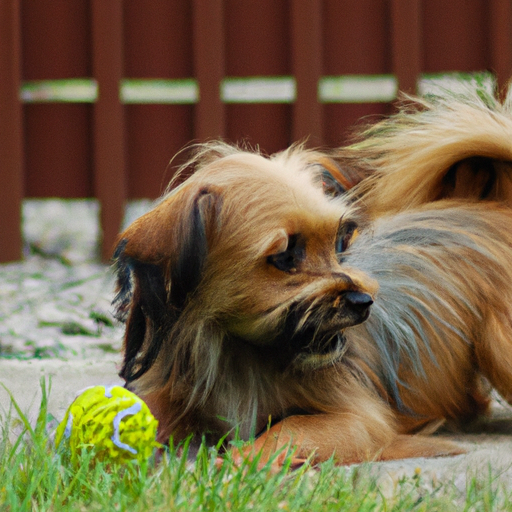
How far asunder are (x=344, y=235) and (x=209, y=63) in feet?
12.1

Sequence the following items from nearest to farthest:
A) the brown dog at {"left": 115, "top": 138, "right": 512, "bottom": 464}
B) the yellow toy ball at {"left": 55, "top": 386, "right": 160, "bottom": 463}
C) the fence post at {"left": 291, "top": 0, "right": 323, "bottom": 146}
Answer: the yellow toy ball at {"left": 55, "top": 386, "right": 160, "bottom": 463} → the brown dog at {"left": 115, "top": 138, "right": 512, "bottom": 464} → the fence post at {"left": 291, "top": 0, "right": 323, "bottom": 146}

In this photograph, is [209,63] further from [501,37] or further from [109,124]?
[501,37]

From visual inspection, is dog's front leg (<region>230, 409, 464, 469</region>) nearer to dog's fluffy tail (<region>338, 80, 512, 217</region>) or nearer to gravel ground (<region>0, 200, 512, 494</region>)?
gravel ground (<region>0, 200, 512, 494</region>)

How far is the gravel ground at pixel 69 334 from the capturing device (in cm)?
233

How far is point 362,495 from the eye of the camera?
6.48 ft

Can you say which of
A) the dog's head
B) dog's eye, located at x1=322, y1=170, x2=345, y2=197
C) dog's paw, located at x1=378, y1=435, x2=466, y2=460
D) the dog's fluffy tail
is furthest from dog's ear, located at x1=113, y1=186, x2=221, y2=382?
the dog's fluffy tail

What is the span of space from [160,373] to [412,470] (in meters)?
0.83

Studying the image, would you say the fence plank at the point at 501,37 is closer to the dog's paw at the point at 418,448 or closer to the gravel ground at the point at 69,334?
the gravel ground at the point at 69,334

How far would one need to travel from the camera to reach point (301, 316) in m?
2.31

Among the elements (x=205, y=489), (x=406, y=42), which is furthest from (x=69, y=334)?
(x=406, y=42)

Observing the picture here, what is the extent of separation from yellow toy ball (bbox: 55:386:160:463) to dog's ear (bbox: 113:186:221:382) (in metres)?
0.30

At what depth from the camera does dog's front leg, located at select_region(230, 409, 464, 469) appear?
235 centimetres

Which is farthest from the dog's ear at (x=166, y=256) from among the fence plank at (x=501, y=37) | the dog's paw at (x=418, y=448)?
the fence plank at (x=501, y=37)

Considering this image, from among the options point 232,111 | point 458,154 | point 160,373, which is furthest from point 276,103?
point 160,373
